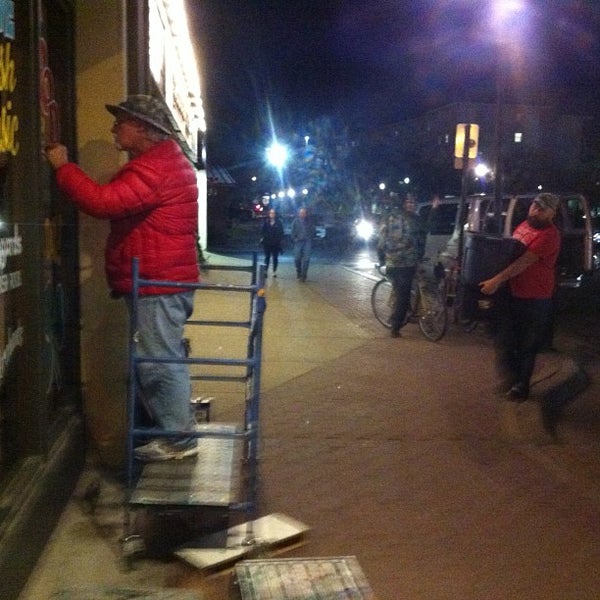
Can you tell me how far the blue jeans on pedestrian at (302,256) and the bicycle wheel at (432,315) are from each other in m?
7.31

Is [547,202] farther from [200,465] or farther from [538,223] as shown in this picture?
[200,465]

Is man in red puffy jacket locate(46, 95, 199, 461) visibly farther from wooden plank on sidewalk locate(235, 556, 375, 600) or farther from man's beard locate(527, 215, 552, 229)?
man's beard locate(527, 215, 552, 229)

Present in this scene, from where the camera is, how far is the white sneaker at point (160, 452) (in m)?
4.38

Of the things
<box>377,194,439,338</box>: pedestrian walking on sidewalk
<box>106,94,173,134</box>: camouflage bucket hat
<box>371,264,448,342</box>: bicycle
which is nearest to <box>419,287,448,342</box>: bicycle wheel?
<box>371,264,448,342</box>: bicycle

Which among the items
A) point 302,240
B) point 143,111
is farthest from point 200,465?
point 302,240

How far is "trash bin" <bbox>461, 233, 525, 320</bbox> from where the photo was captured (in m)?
7.25

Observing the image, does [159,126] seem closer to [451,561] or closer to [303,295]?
[451,561]

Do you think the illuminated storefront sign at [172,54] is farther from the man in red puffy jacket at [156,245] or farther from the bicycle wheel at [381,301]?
the bicycle wheel at [381,301]

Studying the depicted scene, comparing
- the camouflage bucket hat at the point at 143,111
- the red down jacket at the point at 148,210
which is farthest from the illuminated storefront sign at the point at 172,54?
the red down jacket at the point at 148,210

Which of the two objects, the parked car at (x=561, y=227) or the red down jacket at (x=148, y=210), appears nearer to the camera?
the red down jacket at (x=148, y=210)

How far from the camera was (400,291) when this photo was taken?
10992 millimetres

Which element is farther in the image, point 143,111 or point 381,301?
point 381,301

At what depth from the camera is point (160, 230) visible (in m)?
4.27

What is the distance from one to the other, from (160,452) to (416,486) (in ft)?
5.86
